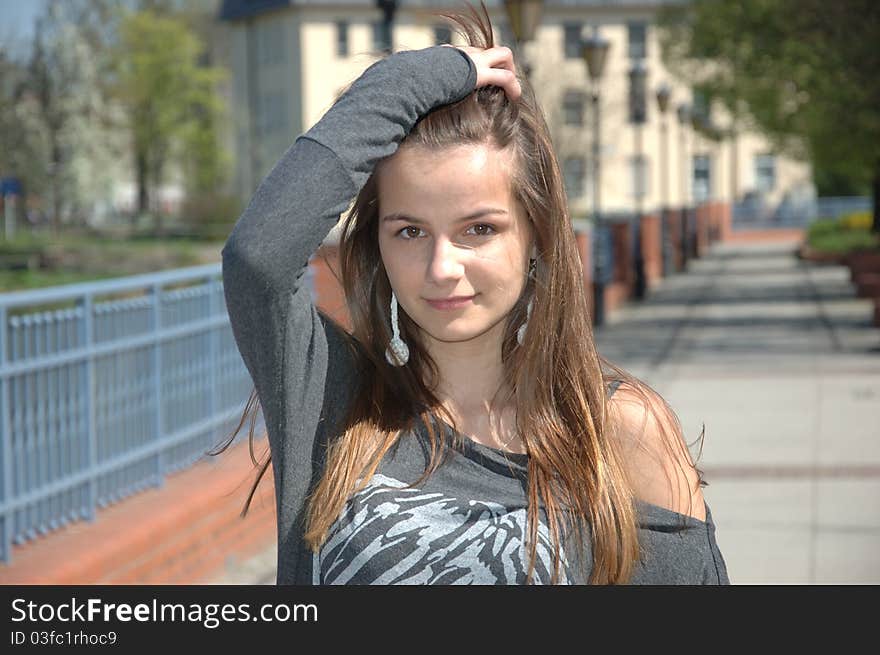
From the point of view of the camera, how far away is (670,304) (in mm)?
23500

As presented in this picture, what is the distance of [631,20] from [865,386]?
59850 millimetres

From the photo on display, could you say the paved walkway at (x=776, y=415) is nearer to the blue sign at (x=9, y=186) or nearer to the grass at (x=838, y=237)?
the grass at (x=838, y=237)

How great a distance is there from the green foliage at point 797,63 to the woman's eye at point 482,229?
48.2 ft

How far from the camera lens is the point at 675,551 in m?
2.08

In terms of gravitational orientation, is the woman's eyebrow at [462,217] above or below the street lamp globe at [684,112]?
below

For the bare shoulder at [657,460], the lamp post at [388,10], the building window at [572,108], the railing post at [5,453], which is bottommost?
the railing post at [5,453]

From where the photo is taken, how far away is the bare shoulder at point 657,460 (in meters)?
2.11

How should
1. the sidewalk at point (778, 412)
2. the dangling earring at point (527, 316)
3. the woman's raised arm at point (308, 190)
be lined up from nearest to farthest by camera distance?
the woman's raised arm at point (308, 190) → the dangling earring at point (527, 316) → the sidewalk at point (778, 412)

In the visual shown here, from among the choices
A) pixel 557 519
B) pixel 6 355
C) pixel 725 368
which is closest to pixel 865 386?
pixel 725 368

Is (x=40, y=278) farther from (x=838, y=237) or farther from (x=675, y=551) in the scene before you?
(x=675, y=551)

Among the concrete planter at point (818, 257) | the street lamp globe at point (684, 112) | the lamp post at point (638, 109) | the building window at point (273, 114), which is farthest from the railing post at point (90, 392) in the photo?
the building window at point (273, 114)

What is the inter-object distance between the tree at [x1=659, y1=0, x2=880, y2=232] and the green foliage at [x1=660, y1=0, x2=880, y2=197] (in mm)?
12
